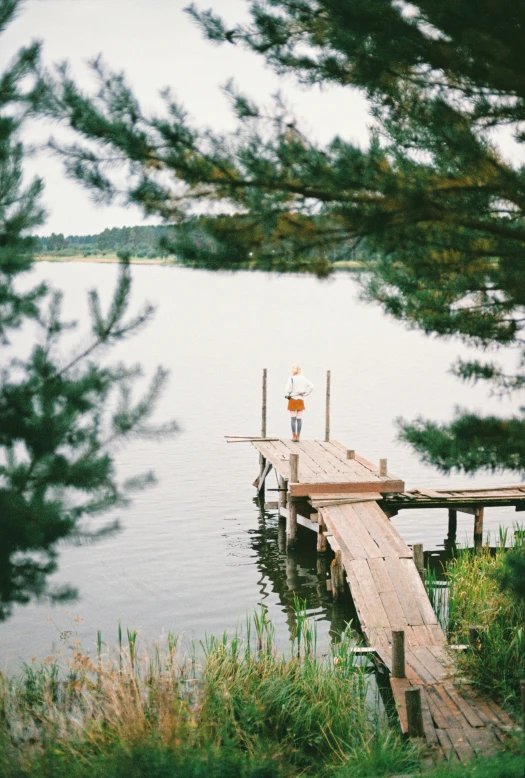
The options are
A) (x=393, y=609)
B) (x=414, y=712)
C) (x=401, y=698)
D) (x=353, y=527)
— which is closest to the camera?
(x=414, y=712)

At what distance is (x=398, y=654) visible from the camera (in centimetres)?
881

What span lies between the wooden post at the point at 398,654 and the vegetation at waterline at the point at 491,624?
2.27 ft

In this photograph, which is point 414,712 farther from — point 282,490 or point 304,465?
point 282,490

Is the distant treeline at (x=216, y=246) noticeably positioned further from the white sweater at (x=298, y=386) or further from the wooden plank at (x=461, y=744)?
the white sweater at (x=298, y=386)

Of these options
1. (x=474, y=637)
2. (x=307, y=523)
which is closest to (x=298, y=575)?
(x=307, y=523)

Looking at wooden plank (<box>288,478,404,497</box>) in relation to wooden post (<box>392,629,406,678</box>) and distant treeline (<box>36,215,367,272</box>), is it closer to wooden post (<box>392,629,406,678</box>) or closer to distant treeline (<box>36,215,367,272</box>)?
wooden post (<box>392,629,406,678</box>)

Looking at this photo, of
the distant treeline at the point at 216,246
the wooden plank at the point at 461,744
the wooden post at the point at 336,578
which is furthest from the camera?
the wooden post at the point at 336,578

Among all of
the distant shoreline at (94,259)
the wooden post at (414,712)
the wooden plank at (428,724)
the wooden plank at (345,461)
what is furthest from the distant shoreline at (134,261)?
the wooden plank at (345,461)

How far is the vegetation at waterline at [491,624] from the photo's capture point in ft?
27.0

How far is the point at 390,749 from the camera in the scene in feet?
23.4

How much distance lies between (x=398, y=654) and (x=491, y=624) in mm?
1232

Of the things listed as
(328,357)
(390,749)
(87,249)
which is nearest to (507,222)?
(87,249)

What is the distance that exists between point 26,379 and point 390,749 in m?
4.48

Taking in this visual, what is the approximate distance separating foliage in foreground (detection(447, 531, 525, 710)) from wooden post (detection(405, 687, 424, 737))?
1.04 meters
